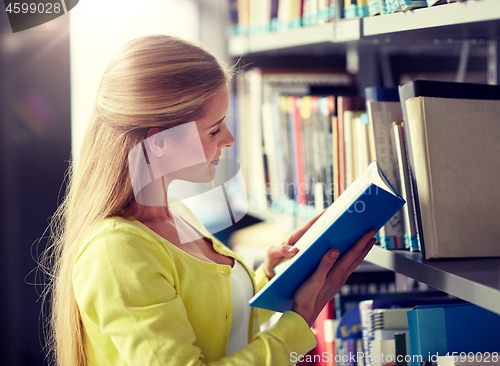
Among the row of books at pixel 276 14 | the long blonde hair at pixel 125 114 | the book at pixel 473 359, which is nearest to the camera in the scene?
the book at pixel 473 359

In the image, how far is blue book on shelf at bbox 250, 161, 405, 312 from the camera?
0.58m

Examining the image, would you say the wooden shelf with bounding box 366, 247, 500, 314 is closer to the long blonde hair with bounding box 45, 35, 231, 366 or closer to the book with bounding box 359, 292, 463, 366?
the book with bounding box 359, 292, 463, 366

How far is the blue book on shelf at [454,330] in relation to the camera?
25.7 inches

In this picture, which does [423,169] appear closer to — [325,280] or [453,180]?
[453,180]

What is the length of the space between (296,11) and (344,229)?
76 cm

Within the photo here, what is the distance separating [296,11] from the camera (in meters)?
1.16

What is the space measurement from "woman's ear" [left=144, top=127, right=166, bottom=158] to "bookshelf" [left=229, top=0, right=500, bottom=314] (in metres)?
0.43

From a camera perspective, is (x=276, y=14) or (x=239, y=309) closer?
(x=239, y=309)

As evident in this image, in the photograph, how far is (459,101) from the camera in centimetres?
65

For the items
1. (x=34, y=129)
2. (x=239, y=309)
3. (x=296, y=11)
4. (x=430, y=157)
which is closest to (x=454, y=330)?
(x=430, y=157)

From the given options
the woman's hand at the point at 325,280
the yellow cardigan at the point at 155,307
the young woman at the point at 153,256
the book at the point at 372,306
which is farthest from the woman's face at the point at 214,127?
Answer: the book at the point at 372,306

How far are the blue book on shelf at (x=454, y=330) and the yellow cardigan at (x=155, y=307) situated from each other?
178 millimetres

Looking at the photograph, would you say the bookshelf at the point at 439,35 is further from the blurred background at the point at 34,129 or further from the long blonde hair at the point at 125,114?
the blurred background at the point at 34,129

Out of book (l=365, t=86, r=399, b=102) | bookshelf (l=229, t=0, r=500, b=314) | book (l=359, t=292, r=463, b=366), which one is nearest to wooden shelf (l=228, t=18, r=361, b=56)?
bookshelf (l=229, t=0, r=500, b=314)
